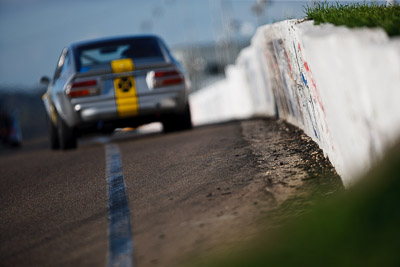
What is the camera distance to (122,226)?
5.70 metres

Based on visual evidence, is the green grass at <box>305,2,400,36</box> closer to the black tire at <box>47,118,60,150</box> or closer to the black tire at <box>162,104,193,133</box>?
the black tire at <box>162,104,193,133</box>

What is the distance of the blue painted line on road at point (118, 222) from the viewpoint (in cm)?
488

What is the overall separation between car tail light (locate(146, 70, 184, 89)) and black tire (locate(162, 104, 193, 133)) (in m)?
0.78

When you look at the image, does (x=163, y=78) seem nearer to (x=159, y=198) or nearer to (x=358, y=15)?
(x=358, y=15)

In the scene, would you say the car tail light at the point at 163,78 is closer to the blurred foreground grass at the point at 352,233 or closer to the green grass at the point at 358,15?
the green grass at the point at 358,15

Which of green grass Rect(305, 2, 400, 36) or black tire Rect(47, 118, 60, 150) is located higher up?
green grass Rect(305, 2, 400, 36)

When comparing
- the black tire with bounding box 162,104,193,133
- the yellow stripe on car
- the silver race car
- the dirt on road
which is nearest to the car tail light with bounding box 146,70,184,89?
the silver race car

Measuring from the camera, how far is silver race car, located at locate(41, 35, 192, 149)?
11695 mm

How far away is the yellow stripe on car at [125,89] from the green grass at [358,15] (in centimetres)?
381

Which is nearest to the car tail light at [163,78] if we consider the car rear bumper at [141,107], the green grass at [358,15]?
the car rear bumper at [141,107]

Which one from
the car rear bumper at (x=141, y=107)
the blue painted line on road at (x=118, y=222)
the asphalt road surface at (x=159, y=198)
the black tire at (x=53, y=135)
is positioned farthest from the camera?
the black tire at (x=53, y=135)

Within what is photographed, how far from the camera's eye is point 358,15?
6.94m

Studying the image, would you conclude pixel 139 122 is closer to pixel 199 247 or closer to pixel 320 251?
pixel 199 247

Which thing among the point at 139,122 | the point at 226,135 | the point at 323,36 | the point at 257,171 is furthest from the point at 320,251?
the point at 139,122
